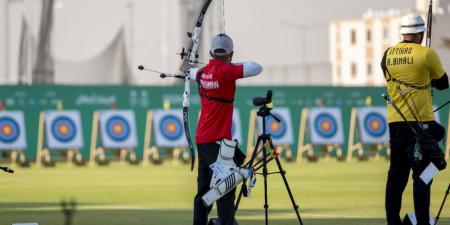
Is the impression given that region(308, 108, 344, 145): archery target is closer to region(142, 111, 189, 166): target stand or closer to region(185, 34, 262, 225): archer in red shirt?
region(142, 111, 189, 166): target stand

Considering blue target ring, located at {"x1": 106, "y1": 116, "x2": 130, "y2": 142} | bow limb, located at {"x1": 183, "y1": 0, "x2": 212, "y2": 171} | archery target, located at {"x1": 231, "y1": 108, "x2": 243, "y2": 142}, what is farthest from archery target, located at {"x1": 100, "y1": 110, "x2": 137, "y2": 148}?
bow limb, located at {"x1": 183, "y1": 0, "x2": 212, "y2": 171}

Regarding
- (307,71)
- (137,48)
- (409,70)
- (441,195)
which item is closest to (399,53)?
(409,70)

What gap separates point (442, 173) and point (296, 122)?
31.4 feet

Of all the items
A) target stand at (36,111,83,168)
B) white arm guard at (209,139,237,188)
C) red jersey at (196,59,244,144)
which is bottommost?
target stand at (36,111,83,168)

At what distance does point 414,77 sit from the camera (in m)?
13.2

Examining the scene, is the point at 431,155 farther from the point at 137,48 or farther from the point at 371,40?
the point at 371,40

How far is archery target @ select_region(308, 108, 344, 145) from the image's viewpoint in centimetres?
3581

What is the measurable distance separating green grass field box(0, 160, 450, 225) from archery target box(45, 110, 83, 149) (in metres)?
2.41

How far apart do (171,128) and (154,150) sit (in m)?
0.75

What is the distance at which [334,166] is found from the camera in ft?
103

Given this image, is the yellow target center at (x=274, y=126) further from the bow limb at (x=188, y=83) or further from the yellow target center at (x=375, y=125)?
the bow limb at (x=188, y=83)

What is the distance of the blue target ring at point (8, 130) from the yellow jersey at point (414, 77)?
20197 mm

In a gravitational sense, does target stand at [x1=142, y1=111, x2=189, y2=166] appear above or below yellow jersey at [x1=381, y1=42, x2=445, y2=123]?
below

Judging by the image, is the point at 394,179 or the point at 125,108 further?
the point at 125,108
